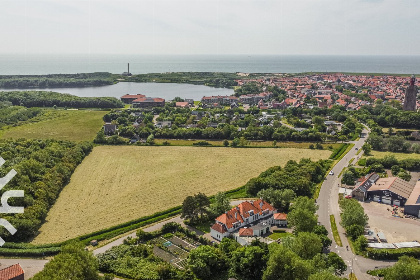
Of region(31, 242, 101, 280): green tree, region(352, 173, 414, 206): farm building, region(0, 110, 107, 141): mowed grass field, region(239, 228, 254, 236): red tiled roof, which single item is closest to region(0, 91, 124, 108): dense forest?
region(0, 110, 107, 141): mowed grass field

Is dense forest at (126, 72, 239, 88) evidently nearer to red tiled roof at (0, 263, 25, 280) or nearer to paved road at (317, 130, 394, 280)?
paved road at (317, 130, 394, 280)

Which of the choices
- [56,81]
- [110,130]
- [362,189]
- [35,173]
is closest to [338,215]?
[362,189]

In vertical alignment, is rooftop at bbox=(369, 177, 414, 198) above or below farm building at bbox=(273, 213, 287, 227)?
above

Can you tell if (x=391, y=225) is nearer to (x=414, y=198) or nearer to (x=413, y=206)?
(x=413, y=206)

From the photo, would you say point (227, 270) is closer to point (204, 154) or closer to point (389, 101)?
point (204, 154)

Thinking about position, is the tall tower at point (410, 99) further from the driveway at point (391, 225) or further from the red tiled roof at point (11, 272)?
the red tiled roof at point (11, 272)

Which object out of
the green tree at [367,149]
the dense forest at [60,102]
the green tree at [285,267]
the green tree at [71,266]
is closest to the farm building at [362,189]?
the green tree at [367,149]
